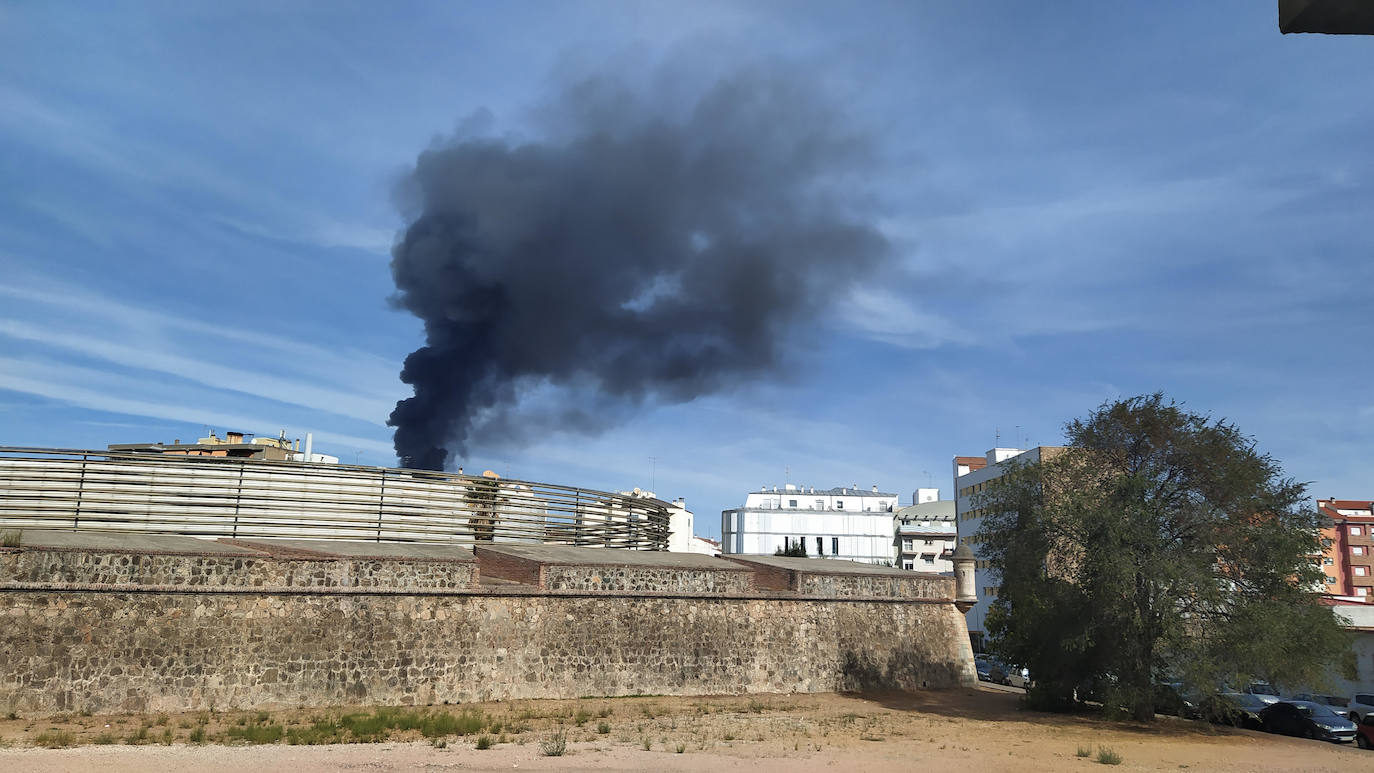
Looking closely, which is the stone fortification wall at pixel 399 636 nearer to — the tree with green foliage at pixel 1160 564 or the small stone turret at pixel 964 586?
the small stone turret at pixel 964 586

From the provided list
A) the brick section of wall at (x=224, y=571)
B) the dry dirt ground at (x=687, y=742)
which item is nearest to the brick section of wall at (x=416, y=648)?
the brick section of wall at (x=224, y=571)

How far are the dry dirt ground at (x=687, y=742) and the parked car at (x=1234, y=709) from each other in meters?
0.58

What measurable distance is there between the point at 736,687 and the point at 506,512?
918cm

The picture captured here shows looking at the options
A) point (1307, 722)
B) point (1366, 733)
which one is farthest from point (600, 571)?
point (1366, 733)

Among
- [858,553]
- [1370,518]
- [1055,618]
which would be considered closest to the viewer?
[1055,618]

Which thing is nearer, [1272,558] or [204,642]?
[204,642]

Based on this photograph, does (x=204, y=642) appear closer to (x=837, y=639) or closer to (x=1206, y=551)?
(x=837, y=639)

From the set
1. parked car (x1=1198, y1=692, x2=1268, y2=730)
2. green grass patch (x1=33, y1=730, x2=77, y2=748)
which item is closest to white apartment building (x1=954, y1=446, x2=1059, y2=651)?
parked car (x1=1198, y1=692, x2=1268, y2=730)

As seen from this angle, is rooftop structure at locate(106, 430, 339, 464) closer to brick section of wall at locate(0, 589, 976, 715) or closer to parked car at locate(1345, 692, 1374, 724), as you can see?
brick section of wall at locate(0, 589, 976, 715)

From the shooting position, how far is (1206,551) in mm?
22516

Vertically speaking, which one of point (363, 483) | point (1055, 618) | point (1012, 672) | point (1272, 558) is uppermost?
point (363, 483)

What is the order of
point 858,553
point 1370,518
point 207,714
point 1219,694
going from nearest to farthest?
point 207,714 < point 1219,694 < point 1370,518 < point 858,553

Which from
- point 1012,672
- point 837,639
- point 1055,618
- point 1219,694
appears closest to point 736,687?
point 837,639

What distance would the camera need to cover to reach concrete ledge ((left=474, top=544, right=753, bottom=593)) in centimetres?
2395
